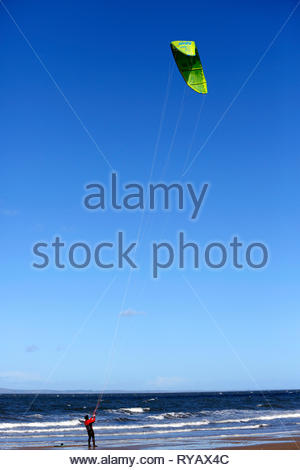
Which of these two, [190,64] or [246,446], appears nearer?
[246,446]

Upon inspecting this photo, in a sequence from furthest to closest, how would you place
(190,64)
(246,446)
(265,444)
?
1. (190,64)
2. (265,444)
3. (246,446)

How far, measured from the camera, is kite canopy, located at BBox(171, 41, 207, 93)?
56.7 feet

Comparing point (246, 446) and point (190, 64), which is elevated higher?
point (190, 64)

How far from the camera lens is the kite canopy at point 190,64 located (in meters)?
17.3

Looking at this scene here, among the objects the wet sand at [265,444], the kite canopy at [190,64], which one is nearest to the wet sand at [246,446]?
the wet sand at [265,444]

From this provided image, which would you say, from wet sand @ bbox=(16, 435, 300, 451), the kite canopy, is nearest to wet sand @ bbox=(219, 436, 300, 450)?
wet sand @ bbox=(16, 435, 300, 451)

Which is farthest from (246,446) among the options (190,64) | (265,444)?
(190,64)

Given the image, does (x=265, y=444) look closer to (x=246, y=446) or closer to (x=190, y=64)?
(x=246, y=446)

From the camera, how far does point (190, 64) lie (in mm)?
17938

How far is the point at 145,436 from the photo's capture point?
20.4m
